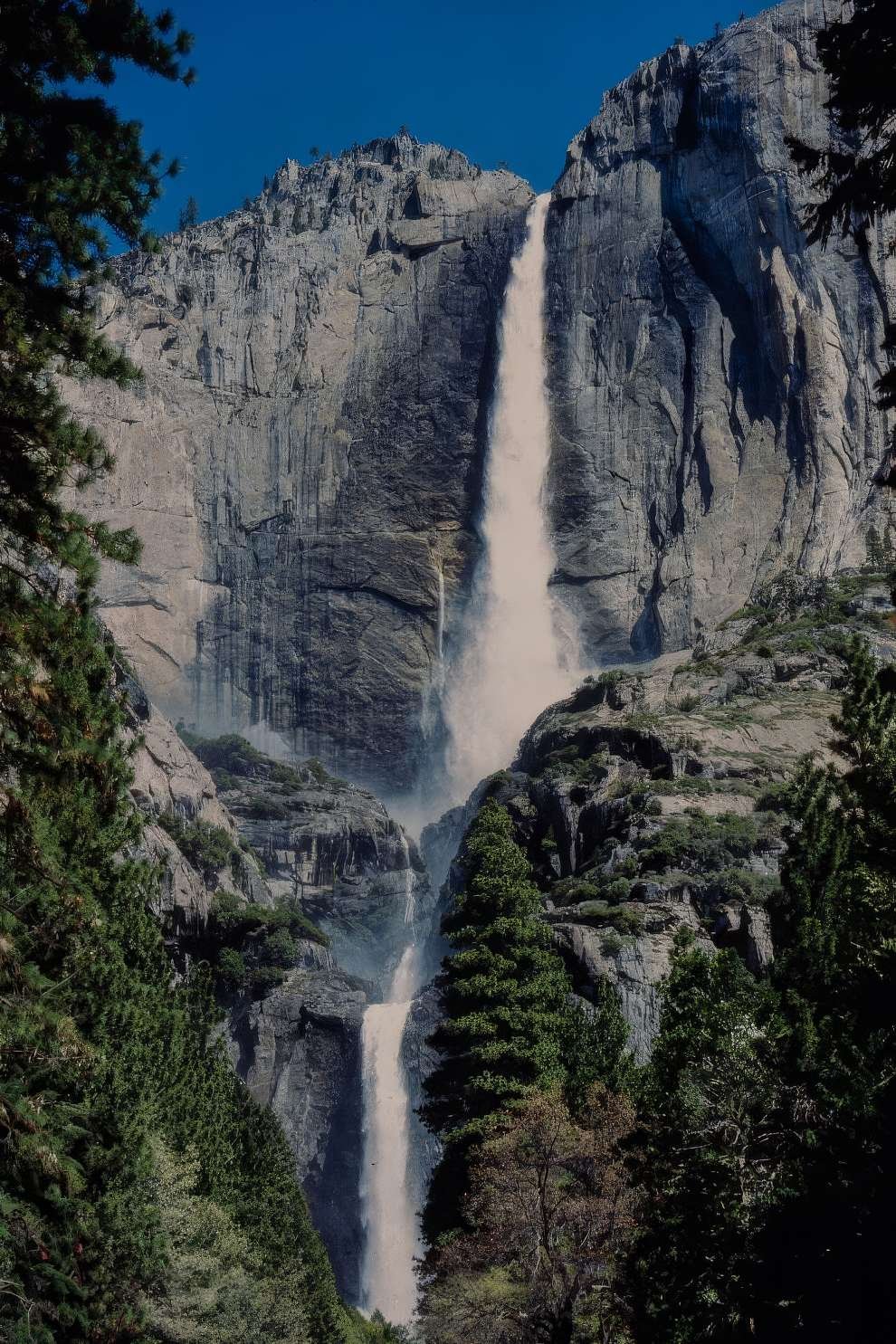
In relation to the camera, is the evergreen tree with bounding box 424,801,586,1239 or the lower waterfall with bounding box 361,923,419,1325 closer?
the evergreen tree with bounding box 424,801,586,1239

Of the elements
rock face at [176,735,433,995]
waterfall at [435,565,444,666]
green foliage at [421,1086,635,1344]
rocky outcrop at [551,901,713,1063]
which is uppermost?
waterfall at [435,565,444,666]

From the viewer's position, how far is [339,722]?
4301 inches

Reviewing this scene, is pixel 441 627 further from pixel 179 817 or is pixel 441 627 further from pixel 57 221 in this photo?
pixel 57 221

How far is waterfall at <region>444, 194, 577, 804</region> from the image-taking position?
107062 mm

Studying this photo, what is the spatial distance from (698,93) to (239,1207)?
95.7 meters

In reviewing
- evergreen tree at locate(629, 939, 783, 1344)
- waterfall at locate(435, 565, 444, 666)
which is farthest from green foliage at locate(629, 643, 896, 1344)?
waterfall at locate(435, 565, 444, 666)

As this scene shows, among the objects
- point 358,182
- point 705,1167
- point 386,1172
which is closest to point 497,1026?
point 705,1167

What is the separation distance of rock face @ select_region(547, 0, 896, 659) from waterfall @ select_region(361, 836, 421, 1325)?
4262 cm

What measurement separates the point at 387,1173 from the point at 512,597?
174 ft

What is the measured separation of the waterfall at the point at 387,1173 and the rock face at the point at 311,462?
42.6 meters

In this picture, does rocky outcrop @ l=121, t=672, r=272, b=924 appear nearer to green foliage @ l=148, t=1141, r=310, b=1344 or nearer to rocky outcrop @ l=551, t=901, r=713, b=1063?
rocky outcrop @ l=551, t=901, r=713, b=1063

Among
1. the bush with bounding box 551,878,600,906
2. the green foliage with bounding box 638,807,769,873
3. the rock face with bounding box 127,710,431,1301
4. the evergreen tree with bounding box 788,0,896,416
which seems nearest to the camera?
the evergreen tree with bounding box 788,0,896,416

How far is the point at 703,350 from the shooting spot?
104 meters

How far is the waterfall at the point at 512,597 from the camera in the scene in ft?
351
